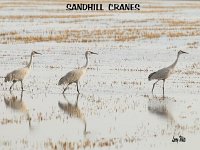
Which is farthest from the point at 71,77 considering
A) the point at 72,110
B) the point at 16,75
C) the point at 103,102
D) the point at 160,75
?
the point at 160,75

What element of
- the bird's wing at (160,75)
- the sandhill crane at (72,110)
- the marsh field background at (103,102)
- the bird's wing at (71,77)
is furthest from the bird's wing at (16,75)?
the bird's wing at (160,75)

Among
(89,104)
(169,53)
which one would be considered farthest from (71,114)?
(169,53)

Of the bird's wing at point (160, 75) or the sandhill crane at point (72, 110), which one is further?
the bird's wing at point (160, 75)

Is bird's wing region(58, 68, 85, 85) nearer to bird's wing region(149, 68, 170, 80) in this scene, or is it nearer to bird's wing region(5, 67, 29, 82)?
bird's wing region(5, 67, 29, 82)

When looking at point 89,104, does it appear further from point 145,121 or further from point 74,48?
point 74,48

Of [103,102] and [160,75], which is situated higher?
[160,75]

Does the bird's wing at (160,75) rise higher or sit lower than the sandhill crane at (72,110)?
higher

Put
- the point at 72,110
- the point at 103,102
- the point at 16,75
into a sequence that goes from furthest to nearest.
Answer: the point at 16,75
the point at 103,102
the point at 72,110

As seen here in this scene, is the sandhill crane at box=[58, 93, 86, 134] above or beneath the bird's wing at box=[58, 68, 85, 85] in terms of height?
beneath

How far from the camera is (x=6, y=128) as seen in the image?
1280 cm

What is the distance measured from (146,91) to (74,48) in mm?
14123

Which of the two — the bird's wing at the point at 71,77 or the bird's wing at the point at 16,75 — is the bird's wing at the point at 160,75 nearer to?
the bird's wing at the point at 71,77

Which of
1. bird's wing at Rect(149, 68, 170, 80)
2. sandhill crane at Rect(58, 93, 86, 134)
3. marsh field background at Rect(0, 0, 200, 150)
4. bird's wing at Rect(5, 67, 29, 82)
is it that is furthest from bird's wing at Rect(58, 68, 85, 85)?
bird's wing at Rect(149, 68, 170, 80)

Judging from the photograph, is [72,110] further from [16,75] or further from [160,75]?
[160,75]
